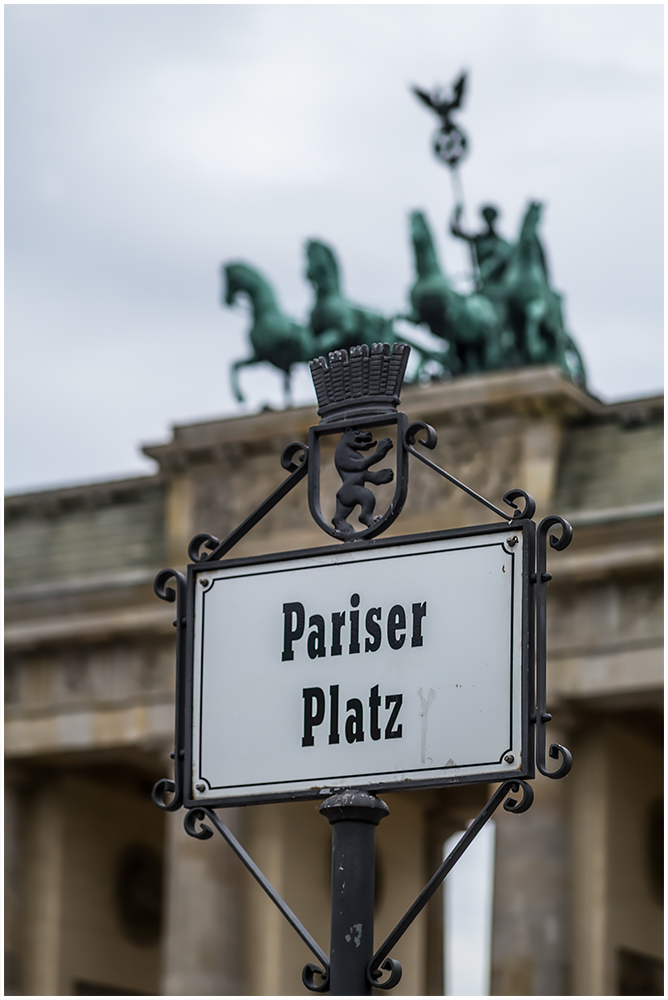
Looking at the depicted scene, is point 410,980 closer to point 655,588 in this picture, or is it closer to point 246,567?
point 655,588

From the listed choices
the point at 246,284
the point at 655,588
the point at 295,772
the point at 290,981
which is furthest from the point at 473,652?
the point at 246,284

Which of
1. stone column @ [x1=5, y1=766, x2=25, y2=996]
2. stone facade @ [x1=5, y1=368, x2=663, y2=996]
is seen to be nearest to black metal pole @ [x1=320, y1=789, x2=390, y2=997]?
stone facade @ [x1=5, y1=368, x2=663, y2=996]

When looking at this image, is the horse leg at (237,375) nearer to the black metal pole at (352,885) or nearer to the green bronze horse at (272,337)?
the green bronze horse at (272,337)

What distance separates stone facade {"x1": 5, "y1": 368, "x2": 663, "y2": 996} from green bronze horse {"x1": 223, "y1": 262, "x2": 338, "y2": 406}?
1.53m

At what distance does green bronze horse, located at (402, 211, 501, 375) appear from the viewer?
4075 cm

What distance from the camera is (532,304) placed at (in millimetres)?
40438

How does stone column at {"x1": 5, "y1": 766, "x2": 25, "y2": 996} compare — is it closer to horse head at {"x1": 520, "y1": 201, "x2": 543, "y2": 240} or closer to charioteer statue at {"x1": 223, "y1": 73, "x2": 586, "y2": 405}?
A: charioteer statue at {"x1": 223, "y1": 73, "x2": 586, "y2": 405}

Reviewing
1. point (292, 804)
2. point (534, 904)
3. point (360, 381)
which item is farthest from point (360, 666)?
point (534, 904)

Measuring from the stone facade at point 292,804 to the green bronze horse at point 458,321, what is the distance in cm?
140

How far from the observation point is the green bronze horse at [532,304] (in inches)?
1592

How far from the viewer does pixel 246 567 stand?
4648 millimetres

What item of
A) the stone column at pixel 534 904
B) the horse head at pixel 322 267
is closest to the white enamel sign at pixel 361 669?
the stone column at pixel 534 904

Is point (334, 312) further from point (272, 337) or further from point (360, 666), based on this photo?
point (360, 666)

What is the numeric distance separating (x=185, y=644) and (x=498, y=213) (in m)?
39.5
